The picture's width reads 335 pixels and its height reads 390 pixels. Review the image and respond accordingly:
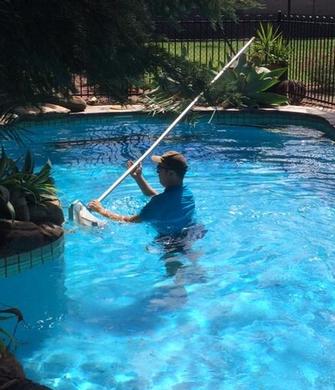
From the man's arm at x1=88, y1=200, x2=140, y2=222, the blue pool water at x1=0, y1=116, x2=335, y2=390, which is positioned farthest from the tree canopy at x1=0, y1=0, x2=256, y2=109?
the man's arm at x1=88, y1=200, x2=140, y2=222

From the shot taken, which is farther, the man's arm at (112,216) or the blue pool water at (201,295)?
the man's arm at (112,216)

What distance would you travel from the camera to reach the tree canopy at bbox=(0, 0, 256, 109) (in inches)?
91.8

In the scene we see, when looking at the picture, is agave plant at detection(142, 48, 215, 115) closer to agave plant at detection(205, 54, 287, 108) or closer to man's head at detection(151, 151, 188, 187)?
man's head at detection(151, 151, 188, 187)

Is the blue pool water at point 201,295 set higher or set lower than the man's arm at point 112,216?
lower

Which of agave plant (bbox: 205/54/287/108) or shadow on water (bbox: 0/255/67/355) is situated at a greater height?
agave plant (bbox: 205/54/287/108)

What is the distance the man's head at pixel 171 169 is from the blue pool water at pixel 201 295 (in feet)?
1.87

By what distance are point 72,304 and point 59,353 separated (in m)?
0.68

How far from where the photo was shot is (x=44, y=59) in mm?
2354

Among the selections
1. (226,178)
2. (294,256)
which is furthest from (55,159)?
(294,256)

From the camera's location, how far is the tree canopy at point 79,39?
233cm

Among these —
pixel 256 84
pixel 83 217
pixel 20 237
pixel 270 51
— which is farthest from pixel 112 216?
pixel 270 51

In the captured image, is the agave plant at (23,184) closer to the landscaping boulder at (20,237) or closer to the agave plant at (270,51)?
the landscaping boulder at (20,237)

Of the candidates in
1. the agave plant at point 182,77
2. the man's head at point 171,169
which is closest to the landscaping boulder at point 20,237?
the man's head at point 171,169

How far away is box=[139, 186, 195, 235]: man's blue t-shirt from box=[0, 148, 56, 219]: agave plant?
796mm
